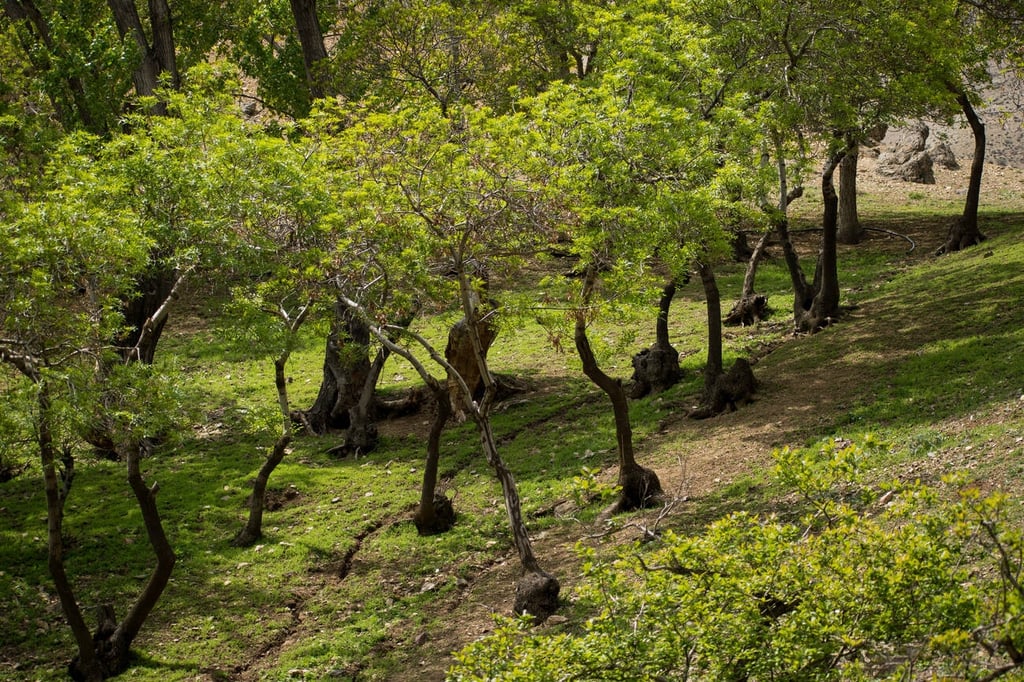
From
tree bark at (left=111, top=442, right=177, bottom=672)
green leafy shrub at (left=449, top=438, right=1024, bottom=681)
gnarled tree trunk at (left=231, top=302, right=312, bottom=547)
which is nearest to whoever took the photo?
green leafy shrub at (left=449, top=438, right=1024, bottom=681)

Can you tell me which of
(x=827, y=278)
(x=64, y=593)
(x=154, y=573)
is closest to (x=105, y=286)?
(x=64, y=593)

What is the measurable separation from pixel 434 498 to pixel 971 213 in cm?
1939

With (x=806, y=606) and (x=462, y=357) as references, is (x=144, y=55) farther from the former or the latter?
(x=806, y=606)

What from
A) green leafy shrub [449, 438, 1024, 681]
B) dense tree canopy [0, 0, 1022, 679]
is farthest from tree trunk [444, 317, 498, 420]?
green leafy shrub [449, 438, 1024, 681]

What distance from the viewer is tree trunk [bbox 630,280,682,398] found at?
23.9 m

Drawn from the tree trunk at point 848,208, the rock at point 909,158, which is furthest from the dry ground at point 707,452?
the rock at point 909,158

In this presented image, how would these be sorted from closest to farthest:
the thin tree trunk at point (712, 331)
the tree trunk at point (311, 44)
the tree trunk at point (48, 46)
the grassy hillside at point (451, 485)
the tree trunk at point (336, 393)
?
the grassy hillside at point (451, 485)
the thin tree trunk at point (712, 331)
the tree trunk at point (336, 393)
the tree trunk at point (311, 44)
the tree trunk at point (48, 46)

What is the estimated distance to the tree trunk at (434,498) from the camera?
18.3m

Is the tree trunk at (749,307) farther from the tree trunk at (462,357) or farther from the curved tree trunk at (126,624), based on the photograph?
the curved tree trunk at (126,624)

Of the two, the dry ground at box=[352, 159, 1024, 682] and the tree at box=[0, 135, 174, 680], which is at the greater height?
the tree at box=[0, 135, 174, 680]

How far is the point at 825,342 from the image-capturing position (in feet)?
79.8

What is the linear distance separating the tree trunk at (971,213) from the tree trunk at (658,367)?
11.4 m

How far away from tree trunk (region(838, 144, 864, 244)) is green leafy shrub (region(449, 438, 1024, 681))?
26.4 metres

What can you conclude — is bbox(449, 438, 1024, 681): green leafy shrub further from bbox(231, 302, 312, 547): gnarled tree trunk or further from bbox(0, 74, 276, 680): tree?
bbox(231, 302, 312, 547): gnarled tree trunk
